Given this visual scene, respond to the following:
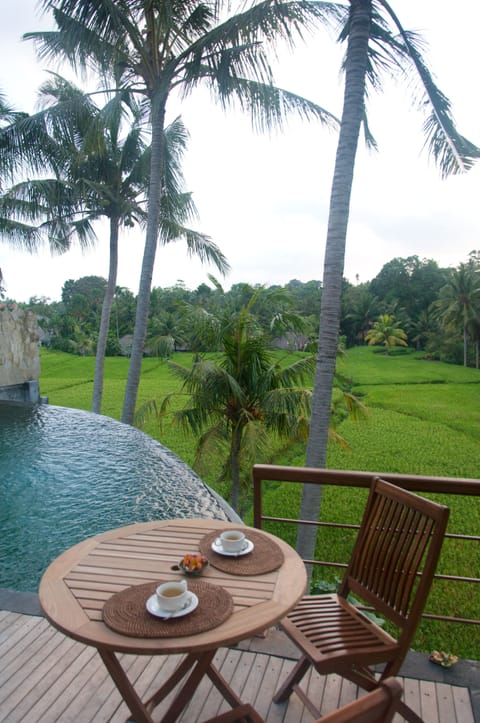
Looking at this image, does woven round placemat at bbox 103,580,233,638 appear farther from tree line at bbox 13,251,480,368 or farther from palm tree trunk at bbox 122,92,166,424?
tree line at bbox 13,251,480,368

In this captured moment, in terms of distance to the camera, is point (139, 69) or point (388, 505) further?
point (139, 69)

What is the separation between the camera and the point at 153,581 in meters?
1.75

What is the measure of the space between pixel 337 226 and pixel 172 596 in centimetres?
398

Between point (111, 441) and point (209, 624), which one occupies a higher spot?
point (209, 624)

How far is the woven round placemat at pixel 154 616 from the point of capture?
4.74 ft

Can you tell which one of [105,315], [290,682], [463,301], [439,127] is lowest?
[290,682]

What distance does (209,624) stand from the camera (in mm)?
1476

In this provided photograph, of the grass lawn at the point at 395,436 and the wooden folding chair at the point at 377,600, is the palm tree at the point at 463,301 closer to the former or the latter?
the grass lawn at the point at 395,436

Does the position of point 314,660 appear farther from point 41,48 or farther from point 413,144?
point 41,48

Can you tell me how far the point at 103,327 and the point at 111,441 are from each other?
6.21 m

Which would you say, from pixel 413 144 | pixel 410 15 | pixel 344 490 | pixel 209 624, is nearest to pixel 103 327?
pixel 344 490

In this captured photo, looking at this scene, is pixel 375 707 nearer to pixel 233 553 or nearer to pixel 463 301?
pixel 233 553

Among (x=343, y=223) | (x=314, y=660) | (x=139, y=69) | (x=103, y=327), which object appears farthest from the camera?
(x=103, y=327)

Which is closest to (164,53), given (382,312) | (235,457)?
(235,457)
